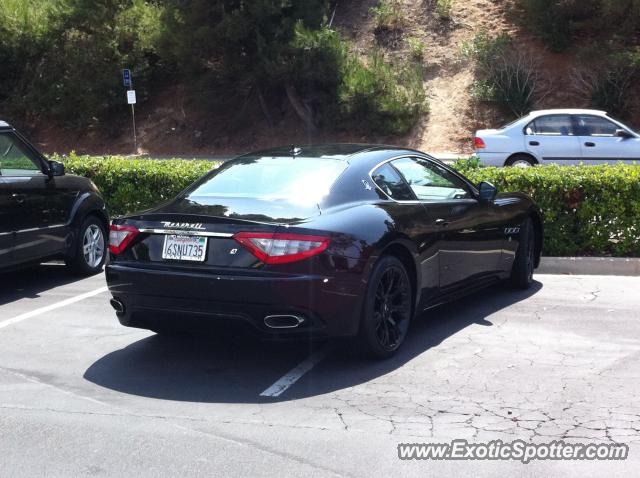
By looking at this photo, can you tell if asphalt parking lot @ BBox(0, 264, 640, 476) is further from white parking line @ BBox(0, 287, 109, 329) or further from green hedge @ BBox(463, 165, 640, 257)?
green hedge @ BBox(463, 165, 640, 257)

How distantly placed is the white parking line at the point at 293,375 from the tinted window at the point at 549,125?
12070 millimetres

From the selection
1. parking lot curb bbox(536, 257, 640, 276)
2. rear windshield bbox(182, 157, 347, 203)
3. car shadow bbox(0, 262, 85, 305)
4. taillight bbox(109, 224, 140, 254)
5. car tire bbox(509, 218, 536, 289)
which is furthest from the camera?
parking lot curb bbox(536, 257, 640, 276)

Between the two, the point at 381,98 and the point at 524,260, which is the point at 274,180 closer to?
the point at 524,260

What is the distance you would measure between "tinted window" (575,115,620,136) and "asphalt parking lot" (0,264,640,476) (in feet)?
33.4

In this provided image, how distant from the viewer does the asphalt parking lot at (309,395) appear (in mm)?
4598

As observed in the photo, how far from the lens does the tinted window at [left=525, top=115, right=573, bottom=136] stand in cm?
1745

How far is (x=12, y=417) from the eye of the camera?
5270 millimetres

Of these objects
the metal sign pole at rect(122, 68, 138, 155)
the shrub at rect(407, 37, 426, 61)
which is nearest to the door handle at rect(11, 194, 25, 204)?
the metal sign pole at rect(122, 68, 138, 155)

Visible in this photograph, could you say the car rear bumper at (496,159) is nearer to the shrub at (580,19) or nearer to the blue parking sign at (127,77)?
the shrub at (580,19)

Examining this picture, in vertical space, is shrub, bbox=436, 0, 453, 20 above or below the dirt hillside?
above

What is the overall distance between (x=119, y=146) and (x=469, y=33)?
12970 millimetres

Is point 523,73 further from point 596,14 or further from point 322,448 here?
point 322,448

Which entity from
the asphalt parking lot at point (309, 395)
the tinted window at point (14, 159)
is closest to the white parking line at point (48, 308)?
the asphalt parking lot at point (309, 395)

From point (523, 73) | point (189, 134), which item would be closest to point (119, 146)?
point (189, 134)
